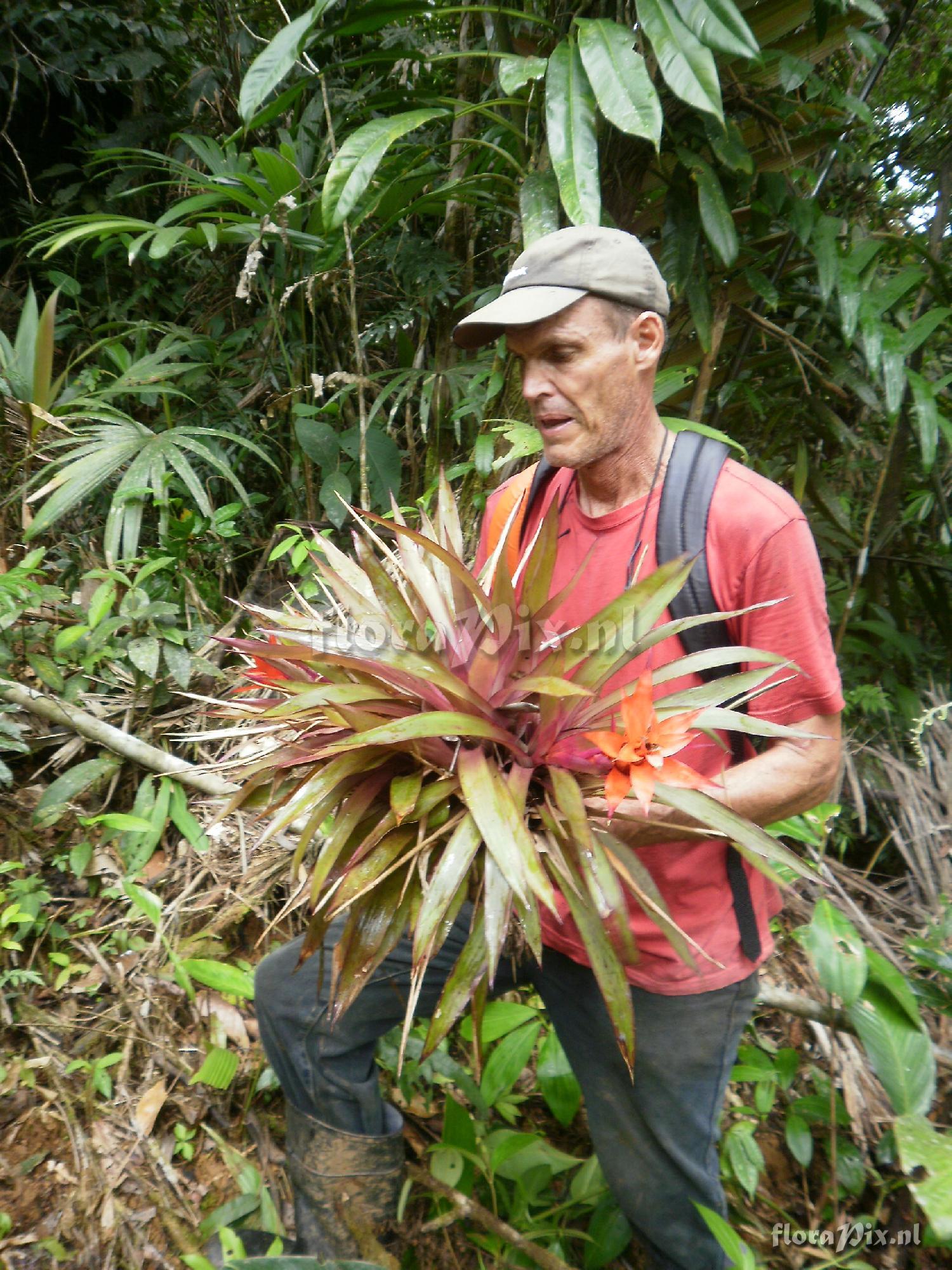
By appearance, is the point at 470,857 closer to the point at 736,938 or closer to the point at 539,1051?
the point at 736,938

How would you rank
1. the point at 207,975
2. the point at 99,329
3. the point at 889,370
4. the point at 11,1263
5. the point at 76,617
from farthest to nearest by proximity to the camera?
the point at 99,329, the point at 76,617, the point at 889,370, the point at 207,975, the point at 11,1263

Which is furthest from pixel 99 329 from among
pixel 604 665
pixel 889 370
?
pixel 604 665

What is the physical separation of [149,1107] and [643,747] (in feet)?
5.14

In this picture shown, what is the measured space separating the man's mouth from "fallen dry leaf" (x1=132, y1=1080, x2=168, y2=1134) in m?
1.64

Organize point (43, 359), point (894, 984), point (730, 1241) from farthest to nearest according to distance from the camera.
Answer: point (43, 359) → point (894, 984) → point (730, 1241)

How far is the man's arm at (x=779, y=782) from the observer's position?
44.1 inches

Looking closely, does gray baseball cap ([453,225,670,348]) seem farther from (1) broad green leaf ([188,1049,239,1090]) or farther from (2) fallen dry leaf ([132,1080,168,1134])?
(2) fallen dry leaf ([132,1080,168,1134])

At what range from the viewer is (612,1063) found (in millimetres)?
1367

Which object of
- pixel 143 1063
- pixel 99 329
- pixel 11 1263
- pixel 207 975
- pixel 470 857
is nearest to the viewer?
pixel 470 857

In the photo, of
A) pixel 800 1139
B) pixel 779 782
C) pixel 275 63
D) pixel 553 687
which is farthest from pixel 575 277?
pixel 800 1139

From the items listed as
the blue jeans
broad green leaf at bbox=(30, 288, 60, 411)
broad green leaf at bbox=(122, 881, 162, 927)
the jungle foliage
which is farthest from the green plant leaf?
broad green leaf at bbox=(30, 288, 60, 411)

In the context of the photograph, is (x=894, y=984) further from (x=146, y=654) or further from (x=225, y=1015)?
(x=146, y=654)

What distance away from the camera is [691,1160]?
134 centimetres

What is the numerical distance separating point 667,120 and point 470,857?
2047 millimetres
